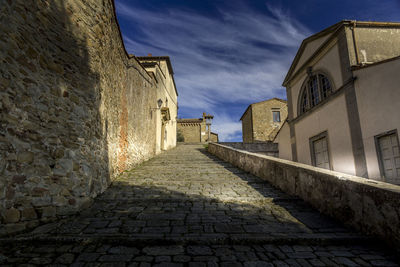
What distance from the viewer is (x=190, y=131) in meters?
32.6

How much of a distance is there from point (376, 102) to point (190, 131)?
26.4m

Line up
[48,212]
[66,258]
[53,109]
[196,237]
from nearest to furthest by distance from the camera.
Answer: [66,258] < [196,237] < [48,212] < [53,109]

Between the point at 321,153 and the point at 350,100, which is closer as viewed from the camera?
the point at 350,100

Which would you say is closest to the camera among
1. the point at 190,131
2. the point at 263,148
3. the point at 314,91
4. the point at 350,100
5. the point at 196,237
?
the point at 196,237

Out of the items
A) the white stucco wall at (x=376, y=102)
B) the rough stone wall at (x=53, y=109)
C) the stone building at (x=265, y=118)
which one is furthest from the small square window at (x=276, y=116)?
the rough stone wall at (x=53, y=109)

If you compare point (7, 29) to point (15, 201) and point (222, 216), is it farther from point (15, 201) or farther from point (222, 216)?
point (222, 216)

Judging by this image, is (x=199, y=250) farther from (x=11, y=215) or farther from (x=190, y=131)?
(x=190, y=131)

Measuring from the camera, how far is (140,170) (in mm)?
8148

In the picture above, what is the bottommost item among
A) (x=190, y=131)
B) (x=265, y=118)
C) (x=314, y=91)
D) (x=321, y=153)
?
(x=321, y=153)

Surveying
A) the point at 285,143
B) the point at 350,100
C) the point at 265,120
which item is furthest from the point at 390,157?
the point at 265,120

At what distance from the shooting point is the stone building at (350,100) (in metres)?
6.91

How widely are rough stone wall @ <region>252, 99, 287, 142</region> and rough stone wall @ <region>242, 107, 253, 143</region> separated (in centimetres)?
97

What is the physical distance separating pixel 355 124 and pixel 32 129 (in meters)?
9.75

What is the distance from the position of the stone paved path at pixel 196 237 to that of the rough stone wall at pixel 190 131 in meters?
27.5
